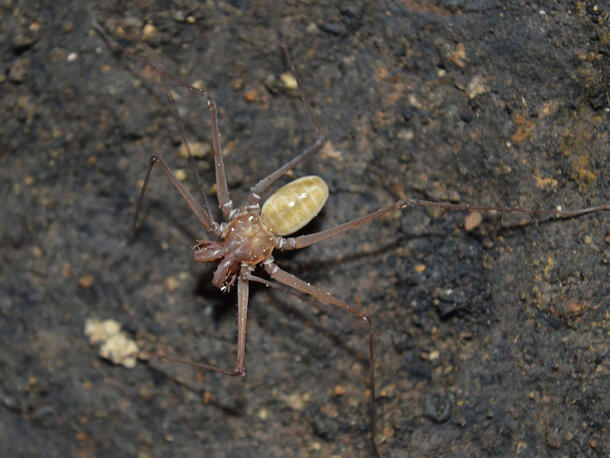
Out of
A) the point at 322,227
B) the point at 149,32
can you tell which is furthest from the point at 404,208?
the point at 149,32

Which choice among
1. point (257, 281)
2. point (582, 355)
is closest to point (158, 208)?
point (257, 281)

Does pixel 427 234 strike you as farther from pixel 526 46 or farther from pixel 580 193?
pixel 526 46

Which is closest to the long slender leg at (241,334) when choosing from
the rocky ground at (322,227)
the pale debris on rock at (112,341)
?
the rocky ground at (322,227)

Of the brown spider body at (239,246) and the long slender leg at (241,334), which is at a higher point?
the brown spider body at (239,246)

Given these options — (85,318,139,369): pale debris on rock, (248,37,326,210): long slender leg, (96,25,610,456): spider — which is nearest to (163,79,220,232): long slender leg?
(96,25,610,456): spider

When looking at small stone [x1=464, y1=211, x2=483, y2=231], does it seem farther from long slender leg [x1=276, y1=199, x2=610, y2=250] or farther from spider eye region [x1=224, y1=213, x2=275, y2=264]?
spider eye region [x1=224, y1=213, x2=275, y2=264]

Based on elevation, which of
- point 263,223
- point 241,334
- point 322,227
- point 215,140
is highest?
point 215,140

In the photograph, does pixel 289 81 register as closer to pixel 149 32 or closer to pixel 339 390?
pixel 149 32

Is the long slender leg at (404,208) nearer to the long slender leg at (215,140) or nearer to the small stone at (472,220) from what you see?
the small stone at (472,220)
